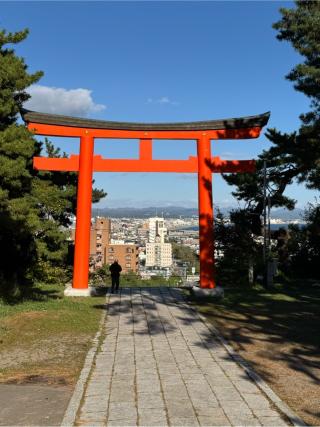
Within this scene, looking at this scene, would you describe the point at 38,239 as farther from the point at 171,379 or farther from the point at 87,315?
the point at 171,379

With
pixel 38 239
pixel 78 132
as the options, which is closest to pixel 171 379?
pixel 78 132

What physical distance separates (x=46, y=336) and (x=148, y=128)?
25.6 feet

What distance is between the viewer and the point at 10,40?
14.2 m

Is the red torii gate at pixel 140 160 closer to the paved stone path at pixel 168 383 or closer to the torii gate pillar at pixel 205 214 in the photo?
the torii gate pillar at pixel 205 214

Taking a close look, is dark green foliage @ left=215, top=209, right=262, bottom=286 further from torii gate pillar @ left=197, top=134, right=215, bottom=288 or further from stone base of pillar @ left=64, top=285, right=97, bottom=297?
stone base of pillar @ left=64, top=285, right=97, bottom=297

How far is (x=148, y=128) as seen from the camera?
14164 mm

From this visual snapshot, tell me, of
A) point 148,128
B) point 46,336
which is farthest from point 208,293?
point 46,336

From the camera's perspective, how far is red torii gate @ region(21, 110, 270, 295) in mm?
13852

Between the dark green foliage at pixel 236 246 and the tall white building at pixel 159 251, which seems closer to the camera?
the dark green foliage at pixel 236 246

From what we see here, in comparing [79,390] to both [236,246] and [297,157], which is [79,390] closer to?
[297,157]

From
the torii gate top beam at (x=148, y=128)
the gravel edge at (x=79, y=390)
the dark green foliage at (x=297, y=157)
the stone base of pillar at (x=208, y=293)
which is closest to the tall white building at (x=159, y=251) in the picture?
the dark green foliage at (x=297, y=157)

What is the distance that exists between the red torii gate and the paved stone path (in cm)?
441

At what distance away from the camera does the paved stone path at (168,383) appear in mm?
4605

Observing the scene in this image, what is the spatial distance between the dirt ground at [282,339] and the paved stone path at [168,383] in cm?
40
